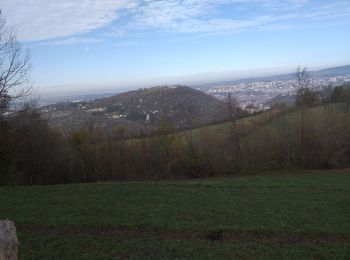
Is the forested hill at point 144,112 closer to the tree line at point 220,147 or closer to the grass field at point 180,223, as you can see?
the tree line at point 220,147

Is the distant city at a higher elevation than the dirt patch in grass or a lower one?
higher

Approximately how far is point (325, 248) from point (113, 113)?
2788 inches

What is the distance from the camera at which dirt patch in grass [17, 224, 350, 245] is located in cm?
1227

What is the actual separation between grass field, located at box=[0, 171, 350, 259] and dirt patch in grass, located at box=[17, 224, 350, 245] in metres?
0.03

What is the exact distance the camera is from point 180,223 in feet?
45.5

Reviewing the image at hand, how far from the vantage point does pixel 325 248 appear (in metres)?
11.0

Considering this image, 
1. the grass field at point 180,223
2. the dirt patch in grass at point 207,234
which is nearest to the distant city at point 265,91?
the grass field at point 180,223

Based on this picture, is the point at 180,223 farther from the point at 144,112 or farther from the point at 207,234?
the point at 144,112

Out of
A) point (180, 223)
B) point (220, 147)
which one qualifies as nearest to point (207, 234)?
point (180, 223)

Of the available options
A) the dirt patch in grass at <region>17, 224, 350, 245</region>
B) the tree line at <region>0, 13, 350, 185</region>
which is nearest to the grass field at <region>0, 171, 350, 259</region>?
the dirt patch in grass at <region>17, 224, 350, 245</region>

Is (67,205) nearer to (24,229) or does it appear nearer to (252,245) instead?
(24,229)

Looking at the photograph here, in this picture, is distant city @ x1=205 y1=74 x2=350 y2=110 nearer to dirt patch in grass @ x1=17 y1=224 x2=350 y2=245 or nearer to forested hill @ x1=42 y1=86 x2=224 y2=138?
forested hill @ x1=42 y1=86 x2=224 y2=138

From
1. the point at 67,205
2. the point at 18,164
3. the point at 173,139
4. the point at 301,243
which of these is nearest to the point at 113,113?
the point at 173,139

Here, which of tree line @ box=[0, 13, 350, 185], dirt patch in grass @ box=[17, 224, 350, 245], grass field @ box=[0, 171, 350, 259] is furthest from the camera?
tree line @ box=[0, 13, 350, 185]
